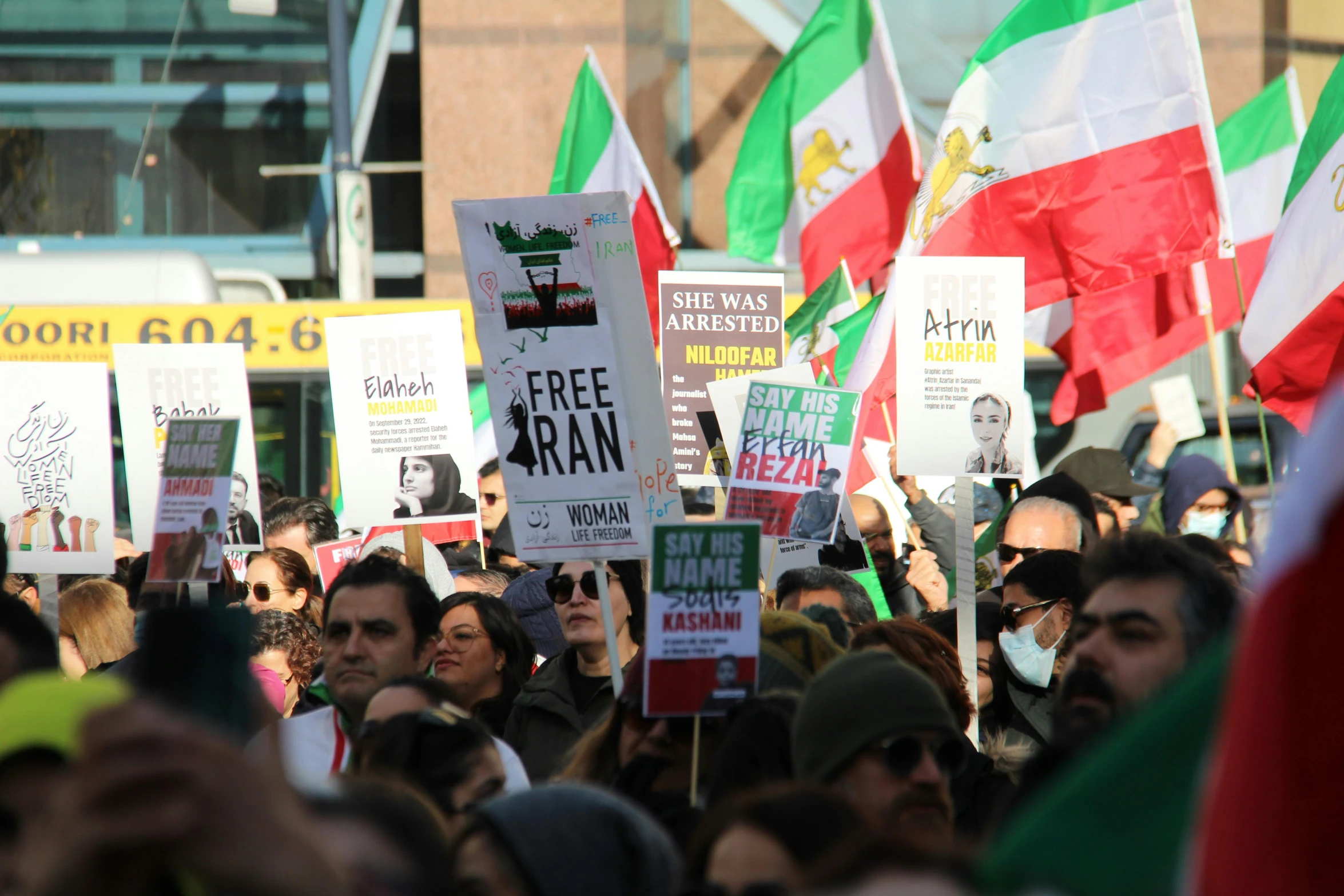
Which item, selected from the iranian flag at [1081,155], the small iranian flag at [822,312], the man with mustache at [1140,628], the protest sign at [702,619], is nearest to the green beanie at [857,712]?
the man with mustache at [1140,628]

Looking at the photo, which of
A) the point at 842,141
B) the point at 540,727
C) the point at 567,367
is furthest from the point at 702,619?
the point at 842,141

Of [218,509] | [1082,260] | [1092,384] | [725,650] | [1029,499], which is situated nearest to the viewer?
[725,650]

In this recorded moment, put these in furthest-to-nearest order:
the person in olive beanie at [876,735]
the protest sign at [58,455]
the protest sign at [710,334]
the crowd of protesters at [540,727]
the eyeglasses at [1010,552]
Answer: the protest sign at [710,334]
the protest sign at [58,455]
the eyeglasses at [1010,552]
the person in olive beanie at [876,735]
the crowd of protesters at [540,727]

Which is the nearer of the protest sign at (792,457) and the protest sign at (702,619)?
the protest sign at (702,619)

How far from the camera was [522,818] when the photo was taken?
7.52 ft

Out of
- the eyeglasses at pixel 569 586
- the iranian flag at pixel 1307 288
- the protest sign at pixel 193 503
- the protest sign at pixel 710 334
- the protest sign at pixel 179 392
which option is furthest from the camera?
the protest sign at pixel 710 334

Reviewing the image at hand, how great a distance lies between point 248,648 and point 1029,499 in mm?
4673

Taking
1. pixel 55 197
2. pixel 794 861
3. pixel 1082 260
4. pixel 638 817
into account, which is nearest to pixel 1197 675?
pixel 794 861

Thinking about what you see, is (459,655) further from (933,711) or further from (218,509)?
(933,711)

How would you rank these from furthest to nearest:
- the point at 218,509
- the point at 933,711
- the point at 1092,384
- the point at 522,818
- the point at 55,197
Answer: the point at 55,197
the point at 1092,384
the point at 218,509
the point at 933,711
the point at 522,818

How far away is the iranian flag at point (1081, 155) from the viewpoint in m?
6.63

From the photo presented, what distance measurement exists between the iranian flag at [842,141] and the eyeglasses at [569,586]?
14.9ft

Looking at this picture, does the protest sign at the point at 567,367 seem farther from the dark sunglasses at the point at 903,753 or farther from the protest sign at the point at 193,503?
the dark sunglasses at the point at 903,753

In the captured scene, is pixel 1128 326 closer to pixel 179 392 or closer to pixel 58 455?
pixel 179 392
